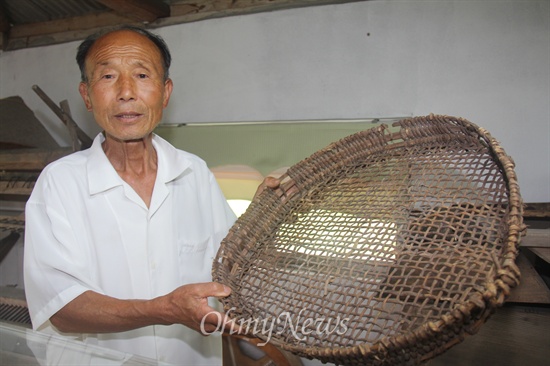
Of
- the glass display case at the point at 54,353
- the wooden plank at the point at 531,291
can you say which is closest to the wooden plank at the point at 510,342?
the wooden plank at the point at 531,291

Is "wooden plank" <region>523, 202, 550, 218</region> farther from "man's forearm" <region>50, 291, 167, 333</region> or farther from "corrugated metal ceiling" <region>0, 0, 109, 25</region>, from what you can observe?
"corrugated metal ceiling" <region>0, 0, 109, 25</region>

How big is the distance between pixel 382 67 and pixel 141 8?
1287 millimetres

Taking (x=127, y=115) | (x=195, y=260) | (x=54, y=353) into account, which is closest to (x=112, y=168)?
(x=127, y=115)

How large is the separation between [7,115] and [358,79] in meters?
2.04

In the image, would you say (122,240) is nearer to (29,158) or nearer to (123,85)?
(123,85)

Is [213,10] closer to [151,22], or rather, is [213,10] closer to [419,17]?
[151,22]

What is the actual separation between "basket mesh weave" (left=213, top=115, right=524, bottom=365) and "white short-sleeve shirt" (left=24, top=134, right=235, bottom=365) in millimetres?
205

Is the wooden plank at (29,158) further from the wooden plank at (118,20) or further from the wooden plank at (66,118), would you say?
the wooden plank at (118,20)

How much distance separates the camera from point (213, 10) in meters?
2.40

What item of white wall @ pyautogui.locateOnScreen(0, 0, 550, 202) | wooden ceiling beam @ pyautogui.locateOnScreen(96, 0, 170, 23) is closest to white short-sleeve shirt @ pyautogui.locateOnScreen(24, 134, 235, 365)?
white wall @ pyautogui.locateOnScreen(0, 0, 550, 202)

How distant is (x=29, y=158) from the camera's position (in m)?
2.36

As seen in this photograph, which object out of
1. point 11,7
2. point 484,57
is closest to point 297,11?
point 484,57

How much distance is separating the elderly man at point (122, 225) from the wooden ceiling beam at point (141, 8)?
1.25 m

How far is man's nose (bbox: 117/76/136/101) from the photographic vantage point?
1.10 m
